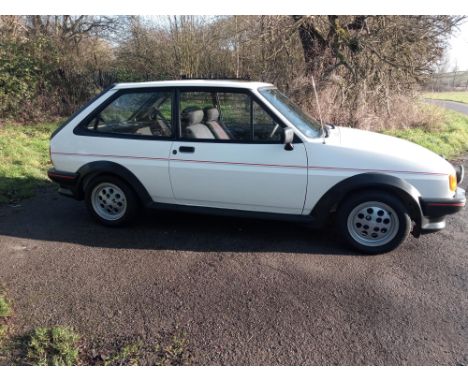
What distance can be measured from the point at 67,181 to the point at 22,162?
3341 millimetres

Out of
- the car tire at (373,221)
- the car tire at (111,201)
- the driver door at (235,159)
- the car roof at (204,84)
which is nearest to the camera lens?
the car tire at (373,221)

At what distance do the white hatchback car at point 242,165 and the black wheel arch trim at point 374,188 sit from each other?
1 centimetres

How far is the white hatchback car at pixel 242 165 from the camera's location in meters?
3.81

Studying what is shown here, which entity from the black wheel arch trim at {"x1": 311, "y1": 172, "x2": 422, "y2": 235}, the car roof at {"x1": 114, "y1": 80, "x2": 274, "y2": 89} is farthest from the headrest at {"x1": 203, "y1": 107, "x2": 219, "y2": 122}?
the black wheel arch trim at {"x1": 311, "y1": 172, "x2": 422, "y2": 235}

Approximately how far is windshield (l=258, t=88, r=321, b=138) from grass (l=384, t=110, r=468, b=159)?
582cm

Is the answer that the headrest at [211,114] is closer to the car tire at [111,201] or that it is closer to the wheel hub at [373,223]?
the car tire at [111,201]

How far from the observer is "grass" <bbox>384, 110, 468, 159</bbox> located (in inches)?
363

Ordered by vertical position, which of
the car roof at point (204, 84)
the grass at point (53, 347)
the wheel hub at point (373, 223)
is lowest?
the grass at point (53, 347)

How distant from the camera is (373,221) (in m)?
3.95

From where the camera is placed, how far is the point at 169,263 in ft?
12.6

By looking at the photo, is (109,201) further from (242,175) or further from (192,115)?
(242,175)

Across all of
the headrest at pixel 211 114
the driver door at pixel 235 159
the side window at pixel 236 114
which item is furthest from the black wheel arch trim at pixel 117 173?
the side window at pixel 236 114

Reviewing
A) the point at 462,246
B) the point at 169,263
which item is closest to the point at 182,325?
the point at 169,263

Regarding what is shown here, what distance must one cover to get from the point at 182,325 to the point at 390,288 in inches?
74.8
